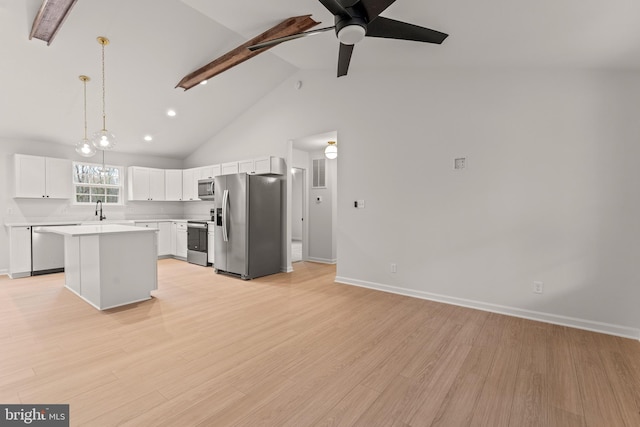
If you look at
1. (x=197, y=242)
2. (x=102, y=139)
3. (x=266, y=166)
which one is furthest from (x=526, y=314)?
(x=197, y=242)

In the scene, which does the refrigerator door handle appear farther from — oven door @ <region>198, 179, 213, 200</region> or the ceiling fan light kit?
the ceiling fan light kit

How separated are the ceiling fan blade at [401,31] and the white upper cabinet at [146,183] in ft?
20.8

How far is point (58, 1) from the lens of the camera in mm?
2959

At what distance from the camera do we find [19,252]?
4.94m

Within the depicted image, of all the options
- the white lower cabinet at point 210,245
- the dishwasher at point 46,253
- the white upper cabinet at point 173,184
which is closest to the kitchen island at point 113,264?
the dishwasher at point 46,253

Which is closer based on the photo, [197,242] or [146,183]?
[197,242]

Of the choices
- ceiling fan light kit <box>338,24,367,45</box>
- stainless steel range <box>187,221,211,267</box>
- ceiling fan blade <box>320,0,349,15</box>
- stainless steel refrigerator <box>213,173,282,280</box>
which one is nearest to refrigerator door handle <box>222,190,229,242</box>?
stainless steel refrigerator <box>213,173,282,280</box>

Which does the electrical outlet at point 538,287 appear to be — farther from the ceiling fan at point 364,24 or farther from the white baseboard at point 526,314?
the ceiling fan at point 364,24

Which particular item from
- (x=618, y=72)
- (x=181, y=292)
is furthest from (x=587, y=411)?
(x=181, y=292)

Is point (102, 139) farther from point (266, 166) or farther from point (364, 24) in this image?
point (364, 24)

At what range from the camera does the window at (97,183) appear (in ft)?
19.9

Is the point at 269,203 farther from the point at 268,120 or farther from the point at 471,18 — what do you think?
the point at 471,18

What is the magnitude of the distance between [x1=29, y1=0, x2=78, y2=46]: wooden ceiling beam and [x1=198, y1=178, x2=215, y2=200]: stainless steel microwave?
330 cm

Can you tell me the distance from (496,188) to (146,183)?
7041 mm
